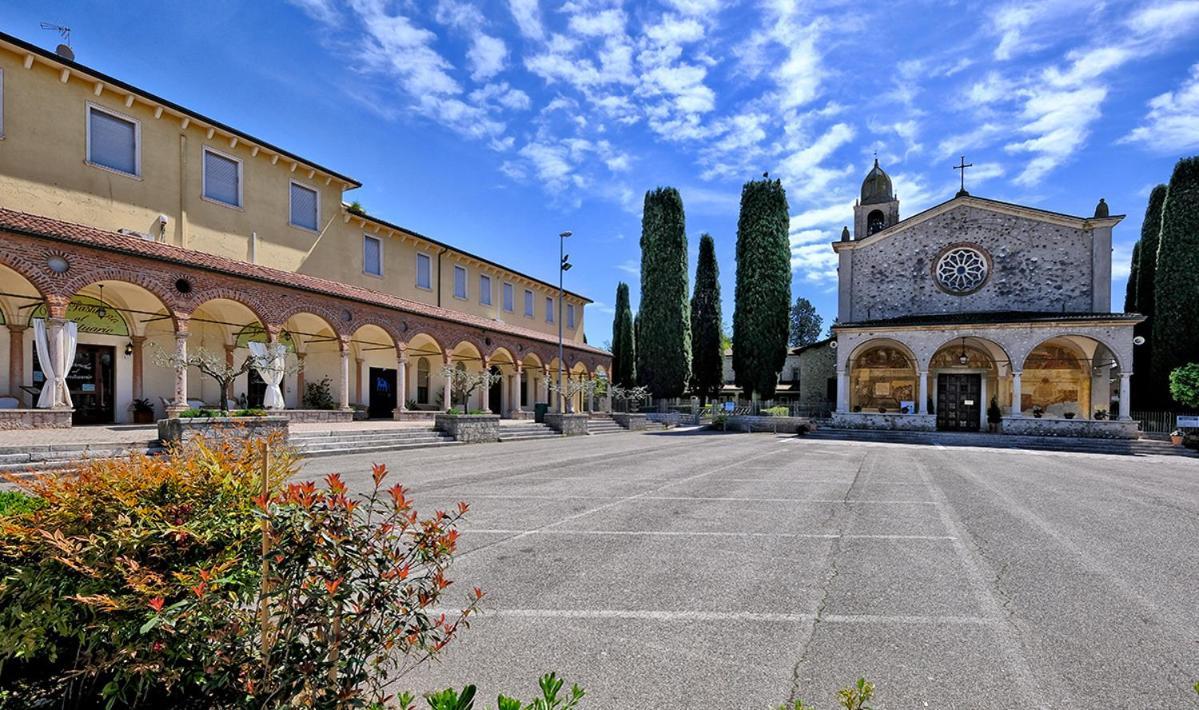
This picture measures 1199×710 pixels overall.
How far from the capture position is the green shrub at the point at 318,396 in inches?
843

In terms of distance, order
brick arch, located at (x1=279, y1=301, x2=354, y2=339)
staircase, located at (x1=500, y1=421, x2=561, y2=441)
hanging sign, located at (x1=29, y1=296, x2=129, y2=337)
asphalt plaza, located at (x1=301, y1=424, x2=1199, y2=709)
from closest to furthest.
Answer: asphalt plaza, located at (x1=301, y1=424, x2=1199, y2=709), hanging sign, located at (x1=29, y1=296, x2=129, y2=337), brick arch, located at (x1=279, y1=301, x2=354, y2=339), staircase, located at (x1=500, y1=421, x2=561, y2=441)

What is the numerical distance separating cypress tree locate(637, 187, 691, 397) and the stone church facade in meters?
10.1

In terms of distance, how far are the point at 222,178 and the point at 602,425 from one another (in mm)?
19248

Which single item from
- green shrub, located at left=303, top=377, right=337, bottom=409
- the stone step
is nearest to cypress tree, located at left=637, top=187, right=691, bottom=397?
the stone step

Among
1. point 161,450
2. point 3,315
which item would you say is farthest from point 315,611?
point 3,315

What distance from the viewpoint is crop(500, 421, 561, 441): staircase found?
72.2 feet

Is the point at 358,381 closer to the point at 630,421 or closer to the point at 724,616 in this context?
the point at 630,421

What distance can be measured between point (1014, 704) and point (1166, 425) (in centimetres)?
3121

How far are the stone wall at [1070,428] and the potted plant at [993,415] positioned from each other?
2280mm

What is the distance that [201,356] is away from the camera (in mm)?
15375

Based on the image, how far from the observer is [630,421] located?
1212 inches

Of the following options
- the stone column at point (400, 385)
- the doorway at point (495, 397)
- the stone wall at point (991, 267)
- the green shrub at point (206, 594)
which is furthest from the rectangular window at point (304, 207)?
the stone wall at point (991, 267)

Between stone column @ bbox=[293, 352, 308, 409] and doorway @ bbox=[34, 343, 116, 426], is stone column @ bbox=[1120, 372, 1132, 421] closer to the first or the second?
stone column @ bbox=[293, 352, 308, 409]

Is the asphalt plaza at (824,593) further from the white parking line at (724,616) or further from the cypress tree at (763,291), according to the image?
the cypress tree at (763,291)
